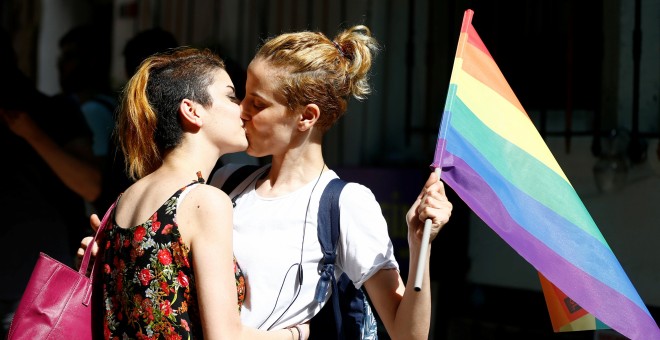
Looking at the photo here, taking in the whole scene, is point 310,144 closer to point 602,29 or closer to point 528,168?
point 528,168

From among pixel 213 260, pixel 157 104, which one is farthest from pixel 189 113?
pixel 213 260

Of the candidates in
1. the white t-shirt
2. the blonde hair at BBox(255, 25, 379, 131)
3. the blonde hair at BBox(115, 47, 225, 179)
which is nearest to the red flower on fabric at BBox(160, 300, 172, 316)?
the white t-shirt

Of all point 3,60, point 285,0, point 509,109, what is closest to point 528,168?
point 509,109

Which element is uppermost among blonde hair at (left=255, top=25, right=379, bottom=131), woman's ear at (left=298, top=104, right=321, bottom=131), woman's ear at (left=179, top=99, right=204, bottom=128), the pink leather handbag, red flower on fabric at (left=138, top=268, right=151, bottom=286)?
blonde hair at (left=255, top=25, right=379, bottom=131)

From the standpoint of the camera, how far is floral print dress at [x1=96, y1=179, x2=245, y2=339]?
2.26m

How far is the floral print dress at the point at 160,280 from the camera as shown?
226 cm

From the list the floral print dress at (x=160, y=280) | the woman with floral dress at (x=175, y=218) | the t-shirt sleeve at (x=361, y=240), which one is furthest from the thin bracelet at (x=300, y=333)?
the floral print dress at (x=160, y=280)

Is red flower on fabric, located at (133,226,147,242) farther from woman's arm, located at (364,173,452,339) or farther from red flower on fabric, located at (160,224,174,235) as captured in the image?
woman's arm, located at (364,173,452,339)

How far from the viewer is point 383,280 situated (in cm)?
248

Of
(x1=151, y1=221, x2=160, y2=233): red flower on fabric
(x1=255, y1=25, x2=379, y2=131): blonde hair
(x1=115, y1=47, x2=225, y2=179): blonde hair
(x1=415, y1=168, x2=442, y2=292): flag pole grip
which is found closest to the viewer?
(x1=415, y1=168, x2=442, y2=292): flag pole grip

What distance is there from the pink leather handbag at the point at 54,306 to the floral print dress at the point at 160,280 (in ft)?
0.47

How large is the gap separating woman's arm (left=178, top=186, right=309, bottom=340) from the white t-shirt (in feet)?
0.79

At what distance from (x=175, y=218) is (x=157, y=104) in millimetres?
344

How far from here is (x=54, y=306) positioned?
238 centimetres
